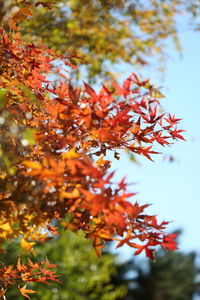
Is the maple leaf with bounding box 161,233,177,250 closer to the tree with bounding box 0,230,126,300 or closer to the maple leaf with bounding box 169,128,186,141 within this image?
A: the maple leaf with bounding box 169,128,186,141

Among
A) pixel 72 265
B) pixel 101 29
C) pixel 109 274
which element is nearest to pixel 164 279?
pixel 109 274

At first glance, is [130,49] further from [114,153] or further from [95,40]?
[114,153]

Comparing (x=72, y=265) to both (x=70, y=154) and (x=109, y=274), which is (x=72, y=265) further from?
(x=70, y=154)

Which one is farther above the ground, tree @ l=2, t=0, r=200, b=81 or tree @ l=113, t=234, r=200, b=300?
tree @ l=2, t=0, r=200, b=81

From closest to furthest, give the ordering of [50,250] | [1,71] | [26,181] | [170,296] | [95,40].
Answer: [26,181], [1,71], [95,40], [50,250], [170,296]

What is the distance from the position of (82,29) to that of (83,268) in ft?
23.1

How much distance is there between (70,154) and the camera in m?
1.52

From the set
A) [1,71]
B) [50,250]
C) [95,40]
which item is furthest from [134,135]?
[50,250]

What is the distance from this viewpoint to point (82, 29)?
5.92 meters

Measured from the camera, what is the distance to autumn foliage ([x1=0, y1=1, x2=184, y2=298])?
1373 millimetres

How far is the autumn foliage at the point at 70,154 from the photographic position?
137 cm

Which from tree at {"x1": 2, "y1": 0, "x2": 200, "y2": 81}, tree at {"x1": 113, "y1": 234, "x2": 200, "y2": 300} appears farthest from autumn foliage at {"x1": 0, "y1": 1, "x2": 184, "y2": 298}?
tree at {"x1": 113, "y1": 234, "x2": 200, "y2": 300}

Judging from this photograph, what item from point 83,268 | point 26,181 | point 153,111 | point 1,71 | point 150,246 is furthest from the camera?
point 83,268

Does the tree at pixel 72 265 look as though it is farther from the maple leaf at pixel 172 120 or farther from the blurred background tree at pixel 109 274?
the maple leaf at pixel 172 120
